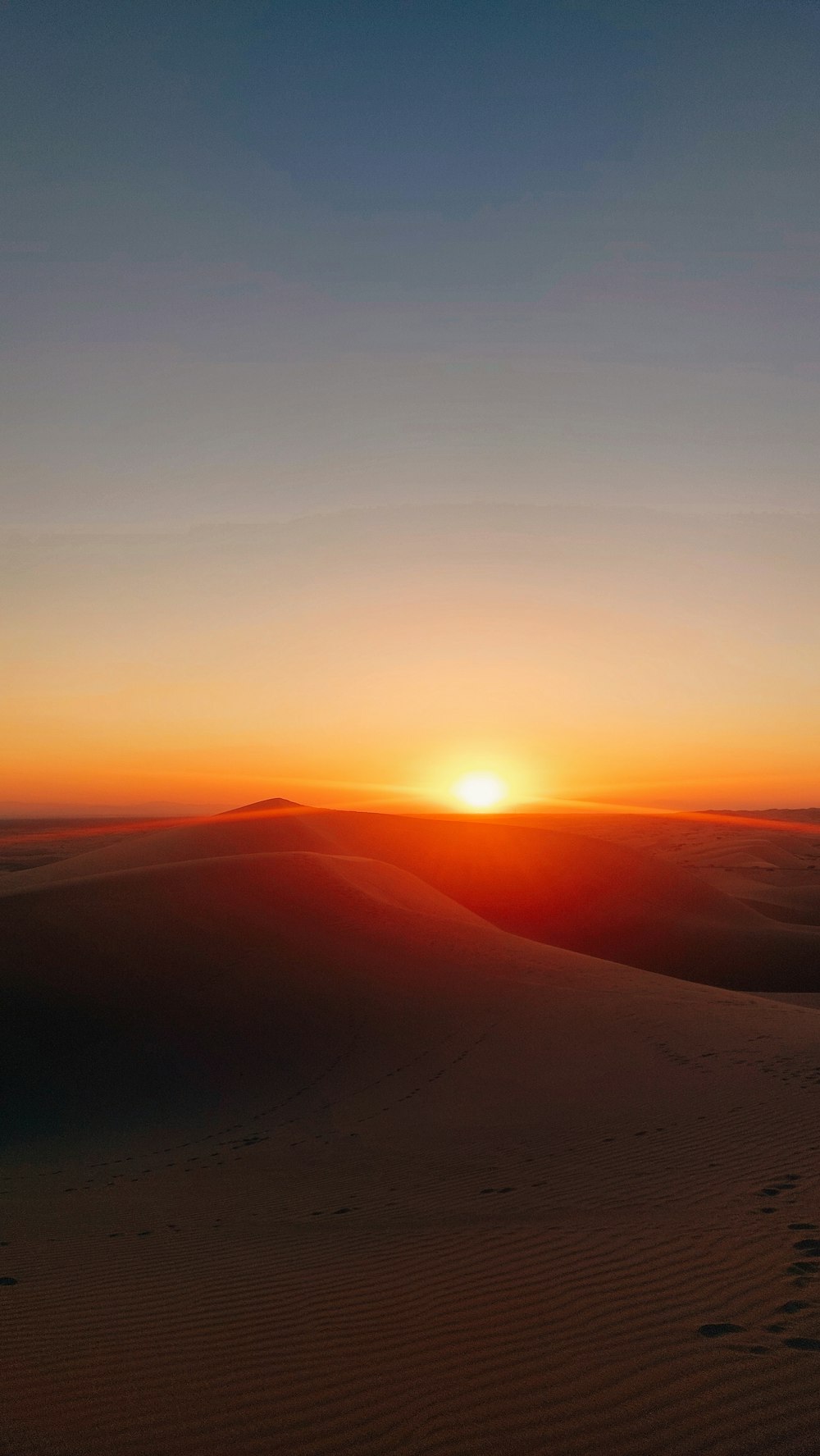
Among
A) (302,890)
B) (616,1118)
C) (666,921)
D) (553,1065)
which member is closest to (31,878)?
(302,890)

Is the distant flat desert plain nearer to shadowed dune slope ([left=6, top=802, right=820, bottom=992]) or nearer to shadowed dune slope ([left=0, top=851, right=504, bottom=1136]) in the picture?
shadowed dune slope ([left=0, top=851, right=504, bottom=1136])

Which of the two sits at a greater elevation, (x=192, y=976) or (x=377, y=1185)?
(x=192, y=976)

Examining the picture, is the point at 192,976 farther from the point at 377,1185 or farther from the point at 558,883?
the point at 558,883

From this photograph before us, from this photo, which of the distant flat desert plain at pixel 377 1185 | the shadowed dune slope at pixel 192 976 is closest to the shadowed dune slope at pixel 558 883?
the distant flat desert plain at pixel 377 1185

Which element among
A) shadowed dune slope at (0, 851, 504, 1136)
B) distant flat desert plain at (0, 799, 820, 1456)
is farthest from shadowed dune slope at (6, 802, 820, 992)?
shadowed dune slope at (0, 851, 504, 1136)

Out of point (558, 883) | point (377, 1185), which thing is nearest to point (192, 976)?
point (377, 1185)

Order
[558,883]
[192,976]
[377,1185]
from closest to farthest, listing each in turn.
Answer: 1. [377,1185]
2. [192,976]
3. [558,883]

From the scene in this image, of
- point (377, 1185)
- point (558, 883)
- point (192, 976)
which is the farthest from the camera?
point (558, 883)
